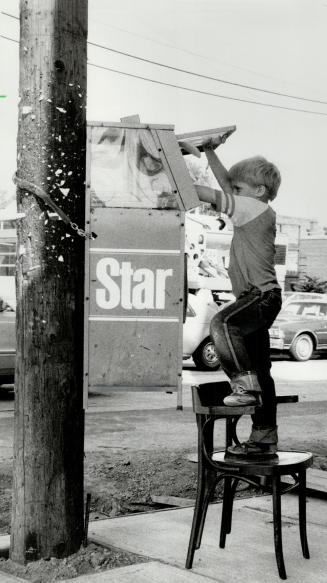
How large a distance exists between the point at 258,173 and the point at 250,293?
2.23 ft

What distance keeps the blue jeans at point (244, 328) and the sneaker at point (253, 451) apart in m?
0.33

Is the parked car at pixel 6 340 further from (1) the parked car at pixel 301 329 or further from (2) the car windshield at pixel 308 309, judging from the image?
(2) the car windshield at pixel 308 309

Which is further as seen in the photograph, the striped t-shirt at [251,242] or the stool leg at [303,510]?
the striped t-shirt at [251,242]

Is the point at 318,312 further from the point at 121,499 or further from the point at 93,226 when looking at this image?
the point at 93,226

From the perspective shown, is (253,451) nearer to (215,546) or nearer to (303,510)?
(303,510)

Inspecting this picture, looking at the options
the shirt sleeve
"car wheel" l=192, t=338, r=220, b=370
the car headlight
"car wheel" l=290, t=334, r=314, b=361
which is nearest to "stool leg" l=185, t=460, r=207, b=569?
the shirt sleeve

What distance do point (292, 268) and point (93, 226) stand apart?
165 ft

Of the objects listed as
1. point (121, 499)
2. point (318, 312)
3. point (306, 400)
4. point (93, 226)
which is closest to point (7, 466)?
point (121, 499)

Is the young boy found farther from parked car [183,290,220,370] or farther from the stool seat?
parked car [183,290,220,370]

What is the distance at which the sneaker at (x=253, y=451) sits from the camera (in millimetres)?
4695

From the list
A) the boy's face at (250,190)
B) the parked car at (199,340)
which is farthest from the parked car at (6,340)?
the boy's face at (250,190)

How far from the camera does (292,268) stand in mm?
54344

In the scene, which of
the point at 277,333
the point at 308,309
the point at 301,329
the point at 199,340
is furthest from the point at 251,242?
the point at 308,309

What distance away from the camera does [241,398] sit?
15.1 feet
